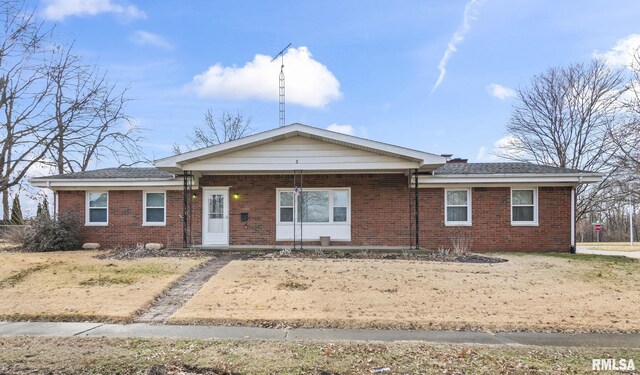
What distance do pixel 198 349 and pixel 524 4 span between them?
14.5 meters

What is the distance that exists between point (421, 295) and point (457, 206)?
8.13 meters

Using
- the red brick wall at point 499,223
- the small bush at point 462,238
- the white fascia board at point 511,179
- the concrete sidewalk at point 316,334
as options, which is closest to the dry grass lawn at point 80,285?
the concrete sidewalk at point 316,334

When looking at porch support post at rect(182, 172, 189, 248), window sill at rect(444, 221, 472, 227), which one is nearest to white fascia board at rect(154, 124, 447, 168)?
porch support post at rect(182, 172, 189, 248)

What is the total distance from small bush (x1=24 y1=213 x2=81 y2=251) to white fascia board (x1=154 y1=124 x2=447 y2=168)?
14.5 ft

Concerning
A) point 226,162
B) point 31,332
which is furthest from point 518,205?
point 31,332

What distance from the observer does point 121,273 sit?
35.1 ft

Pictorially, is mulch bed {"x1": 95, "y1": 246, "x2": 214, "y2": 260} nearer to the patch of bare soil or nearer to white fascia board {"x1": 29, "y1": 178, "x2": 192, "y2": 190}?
the patch of bare soil

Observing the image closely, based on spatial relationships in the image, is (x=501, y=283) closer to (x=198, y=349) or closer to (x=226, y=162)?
(x=198, y=349)

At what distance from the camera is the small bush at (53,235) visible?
15.5 metres

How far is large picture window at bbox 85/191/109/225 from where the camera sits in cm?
1683

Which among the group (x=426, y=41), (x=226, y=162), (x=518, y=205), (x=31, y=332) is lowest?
(x=31, y=332)

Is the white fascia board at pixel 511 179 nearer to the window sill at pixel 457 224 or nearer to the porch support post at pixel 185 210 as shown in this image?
the window sill at pixel 457 224

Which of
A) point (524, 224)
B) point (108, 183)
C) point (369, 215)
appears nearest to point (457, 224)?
point (524, 224)

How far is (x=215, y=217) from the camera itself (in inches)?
657
